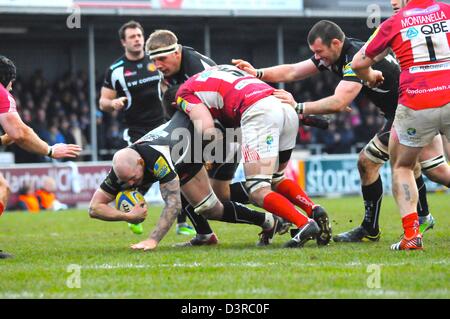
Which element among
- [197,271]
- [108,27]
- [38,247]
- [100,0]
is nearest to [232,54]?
[108,27]

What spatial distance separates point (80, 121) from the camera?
2559cm

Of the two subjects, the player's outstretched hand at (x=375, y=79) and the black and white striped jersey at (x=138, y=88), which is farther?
the black and white striped jersey at (x=138, y=88)

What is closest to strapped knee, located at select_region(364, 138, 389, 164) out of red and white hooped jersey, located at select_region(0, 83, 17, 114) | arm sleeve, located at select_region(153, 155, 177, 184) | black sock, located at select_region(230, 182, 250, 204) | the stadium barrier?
black sock, located at select_region(230, 182, 250, 204)

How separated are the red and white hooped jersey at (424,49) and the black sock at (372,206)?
1.77 meters

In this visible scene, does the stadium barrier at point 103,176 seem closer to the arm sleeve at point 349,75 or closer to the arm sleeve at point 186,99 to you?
the arm sleeve at point 349,75

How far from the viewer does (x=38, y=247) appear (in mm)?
9406

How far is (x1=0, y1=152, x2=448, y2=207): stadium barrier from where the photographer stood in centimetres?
1950

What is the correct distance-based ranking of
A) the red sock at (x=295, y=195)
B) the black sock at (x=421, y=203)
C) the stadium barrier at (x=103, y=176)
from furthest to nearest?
the stadium barrier at (x=103, y=176) < the black sock at (x=421, y=203) < the red sock at (x=295, y=195)

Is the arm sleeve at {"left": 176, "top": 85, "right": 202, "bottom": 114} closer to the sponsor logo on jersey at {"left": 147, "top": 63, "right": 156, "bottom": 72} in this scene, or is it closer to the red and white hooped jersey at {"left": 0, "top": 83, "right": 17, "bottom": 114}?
the red and white hooped jersey at {"left": 0, "top": 83, "right": 17, "bottom": 114}

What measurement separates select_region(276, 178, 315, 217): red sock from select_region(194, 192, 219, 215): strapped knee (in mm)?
630

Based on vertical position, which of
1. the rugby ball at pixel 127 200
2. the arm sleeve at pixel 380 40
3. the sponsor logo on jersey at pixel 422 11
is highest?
the sponsor logo on jersey at pixel 422 11

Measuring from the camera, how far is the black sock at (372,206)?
888 cm

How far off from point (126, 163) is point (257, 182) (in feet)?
4.02

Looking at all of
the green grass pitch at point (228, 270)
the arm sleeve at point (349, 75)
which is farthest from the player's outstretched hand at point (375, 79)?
the green grass pitch at point (228, 270)
